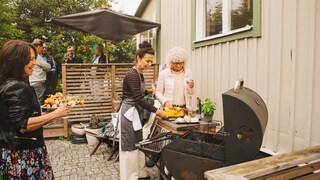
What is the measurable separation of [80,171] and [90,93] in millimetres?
2793

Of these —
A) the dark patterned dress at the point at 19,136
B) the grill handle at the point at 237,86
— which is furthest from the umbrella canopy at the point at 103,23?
the grill handle at the point at 237,86

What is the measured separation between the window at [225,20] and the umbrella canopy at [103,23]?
245 centimetres

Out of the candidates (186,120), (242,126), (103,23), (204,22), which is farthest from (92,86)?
(242,126)

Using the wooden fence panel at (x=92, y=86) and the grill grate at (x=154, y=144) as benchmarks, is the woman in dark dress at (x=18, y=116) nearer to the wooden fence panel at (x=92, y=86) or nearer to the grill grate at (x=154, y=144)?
the grill grate at (x=154, y=144)

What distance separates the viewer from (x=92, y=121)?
6172mm

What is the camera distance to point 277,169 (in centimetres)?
200

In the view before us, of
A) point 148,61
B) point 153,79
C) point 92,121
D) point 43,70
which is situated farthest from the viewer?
point 153,79

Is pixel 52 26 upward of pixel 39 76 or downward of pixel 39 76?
upward

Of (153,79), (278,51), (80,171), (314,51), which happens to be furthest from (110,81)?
(314,51)

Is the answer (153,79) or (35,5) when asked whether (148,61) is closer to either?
(153,79)

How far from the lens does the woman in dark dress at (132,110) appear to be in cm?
351

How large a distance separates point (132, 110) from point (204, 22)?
2726mm

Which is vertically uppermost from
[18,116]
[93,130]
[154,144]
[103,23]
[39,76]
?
[103,23]

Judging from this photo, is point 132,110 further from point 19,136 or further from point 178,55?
point 19,136
